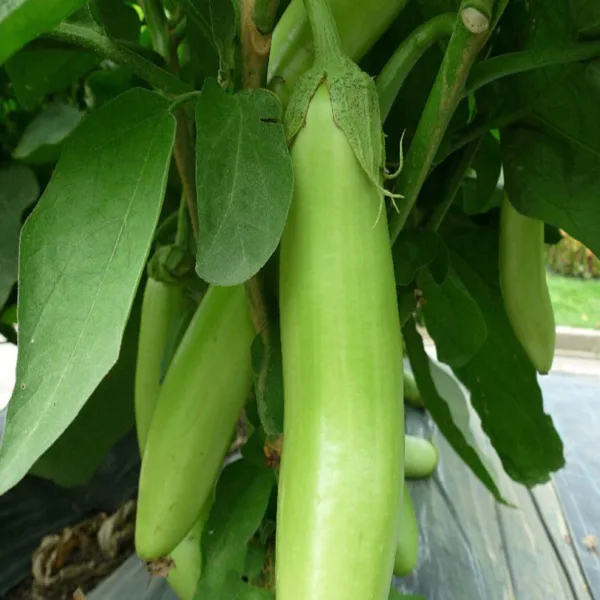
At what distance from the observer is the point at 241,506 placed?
0.37m

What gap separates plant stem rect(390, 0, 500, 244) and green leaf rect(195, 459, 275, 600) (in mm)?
171

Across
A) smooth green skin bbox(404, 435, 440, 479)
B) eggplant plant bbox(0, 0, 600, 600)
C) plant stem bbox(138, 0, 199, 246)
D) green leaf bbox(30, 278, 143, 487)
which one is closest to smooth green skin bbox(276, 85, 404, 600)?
eggplant plant bbox(0, 0, 600, 600)

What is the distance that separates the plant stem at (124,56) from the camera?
0.28 metres

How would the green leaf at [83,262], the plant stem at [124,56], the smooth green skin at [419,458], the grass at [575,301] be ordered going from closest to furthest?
1. the green leaf at [83,262]
2. the plant stem at [124,56]
3. the smooth green skin at [419,458]
4. the grass at [575,301]

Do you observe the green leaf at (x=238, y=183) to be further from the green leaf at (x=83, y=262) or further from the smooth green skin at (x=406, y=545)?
the smooth green skin at (x=406, y=545)

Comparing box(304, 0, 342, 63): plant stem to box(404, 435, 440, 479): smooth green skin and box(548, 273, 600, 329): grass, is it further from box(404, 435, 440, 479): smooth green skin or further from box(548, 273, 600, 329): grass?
box(548, 273, 600, 329): grass

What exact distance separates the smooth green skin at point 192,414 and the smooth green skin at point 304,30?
0.31 feet

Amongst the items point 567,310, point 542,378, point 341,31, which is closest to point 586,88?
point 341,31

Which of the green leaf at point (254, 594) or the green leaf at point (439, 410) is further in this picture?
the green leaf at point (439, 410)

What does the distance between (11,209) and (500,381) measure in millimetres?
329

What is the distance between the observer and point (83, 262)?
202 millimetres

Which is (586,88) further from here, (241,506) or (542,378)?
(542,378)

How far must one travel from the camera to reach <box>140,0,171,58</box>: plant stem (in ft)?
1.10

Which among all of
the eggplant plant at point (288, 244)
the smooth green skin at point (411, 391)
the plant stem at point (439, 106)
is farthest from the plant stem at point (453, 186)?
the smooth green skin at point (411, 391)
